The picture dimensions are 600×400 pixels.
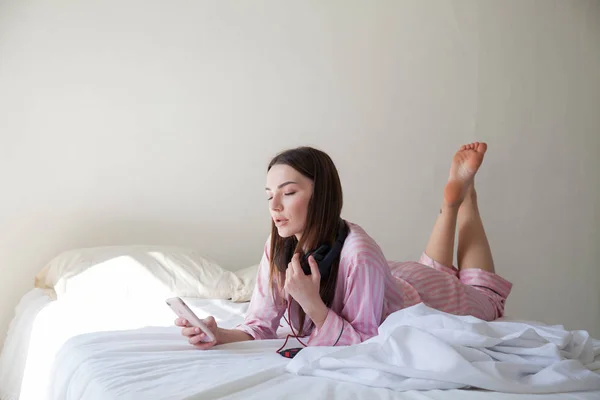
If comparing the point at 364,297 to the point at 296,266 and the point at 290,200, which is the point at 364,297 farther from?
the point at 290,200

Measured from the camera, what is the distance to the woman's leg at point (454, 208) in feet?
8.21

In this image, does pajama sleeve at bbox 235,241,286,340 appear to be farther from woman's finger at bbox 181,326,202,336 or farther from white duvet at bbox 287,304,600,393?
white duvet at bbox 287,304,600,393

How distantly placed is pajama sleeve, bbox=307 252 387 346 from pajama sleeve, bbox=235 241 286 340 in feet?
0.71

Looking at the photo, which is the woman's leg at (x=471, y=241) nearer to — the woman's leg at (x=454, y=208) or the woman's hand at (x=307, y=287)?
the woman's leg at (x=454, y=208)

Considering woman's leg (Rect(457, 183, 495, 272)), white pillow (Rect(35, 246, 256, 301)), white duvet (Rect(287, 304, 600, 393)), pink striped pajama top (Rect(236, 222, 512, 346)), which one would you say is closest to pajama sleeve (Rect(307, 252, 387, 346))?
pink striped pajama top (Rect(236, 222, 512, 346))

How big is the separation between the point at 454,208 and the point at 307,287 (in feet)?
3.96

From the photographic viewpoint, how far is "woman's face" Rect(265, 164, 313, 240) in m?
1.64

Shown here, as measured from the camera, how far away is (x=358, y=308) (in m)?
1.58

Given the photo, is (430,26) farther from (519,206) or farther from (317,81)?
(519,206)

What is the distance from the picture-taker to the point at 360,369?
1.26 metres

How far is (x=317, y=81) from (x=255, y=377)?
2.41 metres

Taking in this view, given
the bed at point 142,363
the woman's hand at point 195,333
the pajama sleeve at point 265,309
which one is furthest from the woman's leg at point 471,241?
the woman's hand at point 195,333

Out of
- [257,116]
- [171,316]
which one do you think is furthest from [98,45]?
[171,316]

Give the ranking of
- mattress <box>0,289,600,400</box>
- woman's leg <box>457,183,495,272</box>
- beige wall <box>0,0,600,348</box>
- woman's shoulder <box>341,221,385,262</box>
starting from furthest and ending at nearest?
beige wall <box>0,0,600,348</box>
woman's leg <box>457,183,495,272</box>
woman's shoulder <box>341,221,385,262</box>
mattress <box>0,289,600,400</box>
